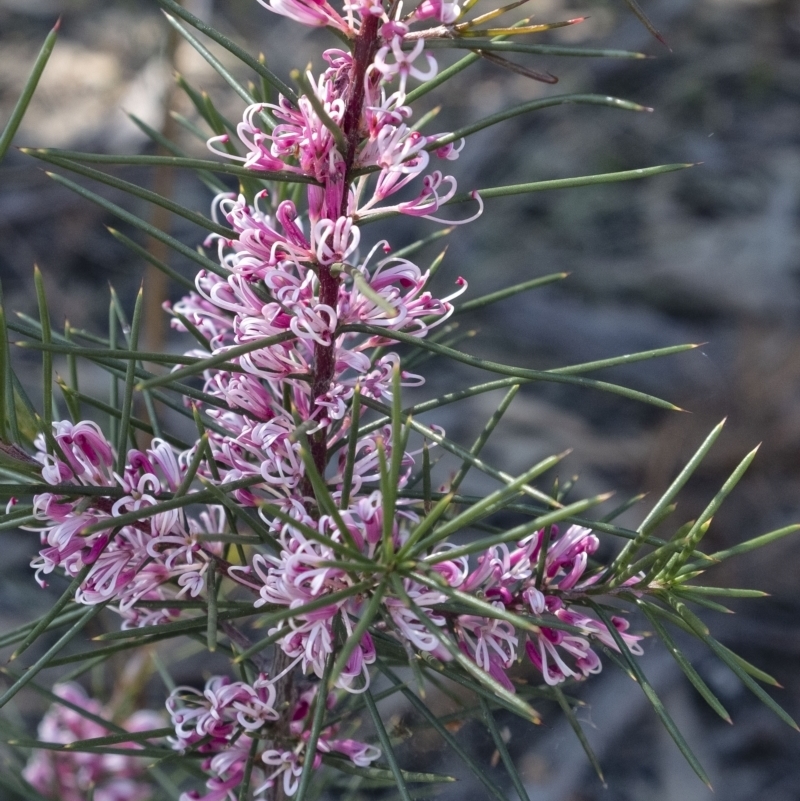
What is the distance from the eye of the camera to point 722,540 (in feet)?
6.65

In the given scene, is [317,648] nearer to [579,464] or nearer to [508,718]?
[508,718]

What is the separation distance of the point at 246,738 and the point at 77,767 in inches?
20.8

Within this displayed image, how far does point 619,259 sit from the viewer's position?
2732 millimetres

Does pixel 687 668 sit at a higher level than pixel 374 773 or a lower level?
higher

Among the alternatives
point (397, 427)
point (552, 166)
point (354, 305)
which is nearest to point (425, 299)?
point (354, 305)

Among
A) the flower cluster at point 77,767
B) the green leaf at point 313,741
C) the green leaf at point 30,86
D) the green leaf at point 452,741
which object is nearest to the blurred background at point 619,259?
the flower cluster at point 77,767

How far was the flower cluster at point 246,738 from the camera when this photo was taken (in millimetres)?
591

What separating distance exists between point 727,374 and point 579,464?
0.44 meters

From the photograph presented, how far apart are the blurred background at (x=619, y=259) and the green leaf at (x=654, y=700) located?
678 millimetres

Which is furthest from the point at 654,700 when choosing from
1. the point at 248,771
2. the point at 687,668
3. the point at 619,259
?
the point at 619,259

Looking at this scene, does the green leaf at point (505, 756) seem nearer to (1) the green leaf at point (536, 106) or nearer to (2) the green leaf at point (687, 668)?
(2) the green leaf at point (687, 668)

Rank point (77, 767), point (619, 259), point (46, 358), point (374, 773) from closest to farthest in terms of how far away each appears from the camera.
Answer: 1. point (46, 358)
2. point (374, 773)
3. point (77, 767)
4. point (619, 259)

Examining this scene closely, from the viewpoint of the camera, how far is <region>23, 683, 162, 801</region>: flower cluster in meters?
0.99

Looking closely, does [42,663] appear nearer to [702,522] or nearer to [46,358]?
[46,358]
